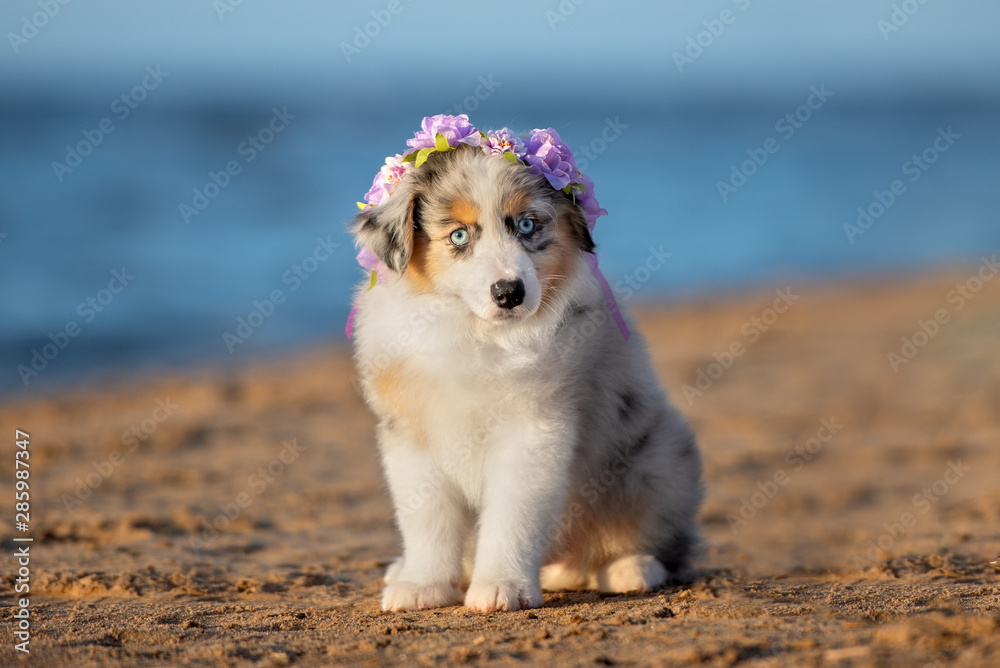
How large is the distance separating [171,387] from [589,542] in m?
6.24

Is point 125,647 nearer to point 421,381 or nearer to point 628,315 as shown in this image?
point 421,381

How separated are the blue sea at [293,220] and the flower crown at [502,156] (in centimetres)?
76

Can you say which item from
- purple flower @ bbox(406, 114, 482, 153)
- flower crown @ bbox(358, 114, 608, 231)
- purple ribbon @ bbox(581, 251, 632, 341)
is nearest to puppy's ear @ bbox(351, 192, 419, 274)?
flower crown @ bbox(358, 114, 608, 231)

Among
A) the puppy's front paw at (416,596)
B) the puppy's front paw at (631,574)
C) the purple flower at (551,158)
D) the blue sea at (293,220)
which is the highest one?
the blue sea at (293,220)

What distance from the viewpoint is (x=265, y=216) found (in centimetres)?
1858

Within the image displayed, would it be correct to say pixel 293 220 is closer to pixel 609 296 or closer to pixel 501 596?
pixel 609 296

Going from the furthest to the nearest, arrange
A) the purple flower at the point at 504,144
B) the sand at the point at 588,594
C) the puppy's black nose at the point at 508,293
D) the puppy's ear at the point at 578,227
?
the puppy's ear at the point at 578,227
the purple flower at the point at 504,144
the puppy's black nose at the point at 508,293
the sand at the point at 588,594

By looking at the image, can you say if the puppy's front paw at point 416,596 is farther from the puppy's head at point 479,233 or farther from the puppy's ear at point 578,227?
the puppy's ear at point 578,227

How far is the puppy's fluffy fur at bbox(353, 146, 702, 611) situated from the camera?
3.58m

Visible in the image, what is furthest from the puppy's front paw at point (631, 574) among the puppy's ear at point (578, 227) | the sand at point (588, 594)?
the puppy's ear at point (578, 227)

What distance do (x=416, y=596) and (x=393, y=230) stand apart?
1.37 m

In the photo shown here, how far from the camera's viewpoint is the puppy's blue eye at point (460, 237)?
3693 mm

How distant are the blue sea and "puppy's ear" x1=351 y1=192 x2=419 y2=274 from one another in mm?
1236

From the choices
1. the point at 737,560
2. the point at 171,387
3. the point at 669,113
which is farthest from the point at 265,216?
the point at 669,113
